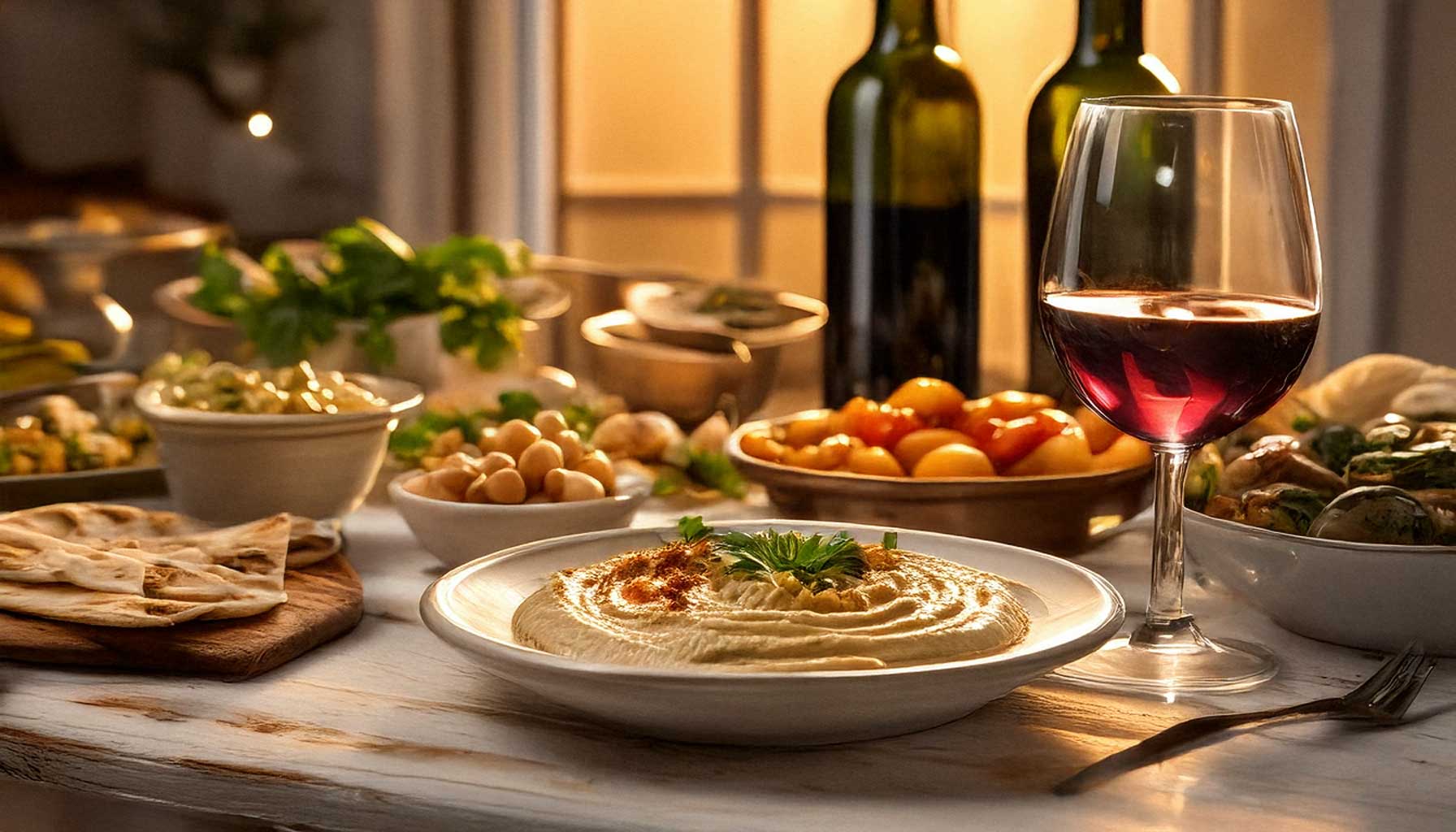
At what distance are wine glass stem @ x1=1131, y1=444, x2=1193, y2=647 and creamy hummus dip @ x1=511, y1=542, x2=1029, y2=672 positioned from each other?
0.12 meters

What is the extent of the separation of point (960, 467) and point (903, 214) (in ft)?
1.35

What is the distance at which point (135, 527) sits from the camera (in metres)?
1.08

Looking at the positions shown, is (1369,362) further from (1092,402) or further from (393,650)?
(393,650)

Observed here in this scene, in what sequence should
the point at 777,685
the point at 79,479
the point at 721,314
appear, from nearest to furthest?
the point at 777,685 → the point at 79,479 → the point at 721,314

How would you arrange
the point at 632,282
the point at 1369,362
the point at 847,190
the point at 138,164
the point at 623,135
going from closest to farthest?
the point at 1369,362 < the point at 847,190 < the point at 632,282 < the point at 138,164 < the point at 623,135

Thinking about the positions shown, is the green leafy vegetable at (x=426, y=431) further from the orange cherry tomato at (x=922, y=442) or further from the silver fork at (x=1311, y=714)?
the silver fork at (x=1311, y=714)

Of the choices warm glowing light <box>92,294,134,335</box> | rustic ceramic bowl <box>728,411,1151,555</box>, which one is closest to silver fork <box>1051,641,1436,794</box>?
rustic ceramic bowl <box>728,411,1151,555</box>

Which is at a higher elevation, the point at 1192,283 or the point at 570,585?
the point at 1192,283

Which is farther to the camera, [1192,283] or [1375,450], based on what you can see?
[1375,450]

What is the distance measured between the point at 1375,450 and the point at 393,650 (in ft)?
2.24

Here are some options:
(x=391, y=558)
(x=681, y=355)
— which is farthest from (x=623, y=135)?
(x=391, y=558)

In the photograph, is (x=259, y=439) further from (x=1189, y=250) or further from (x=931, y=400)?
(x=1189, y=250)

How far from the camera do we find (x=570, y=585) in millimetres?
825

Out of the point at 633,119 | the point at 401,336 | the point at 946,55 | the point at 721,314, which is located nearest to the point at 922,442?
the point at 946,55
